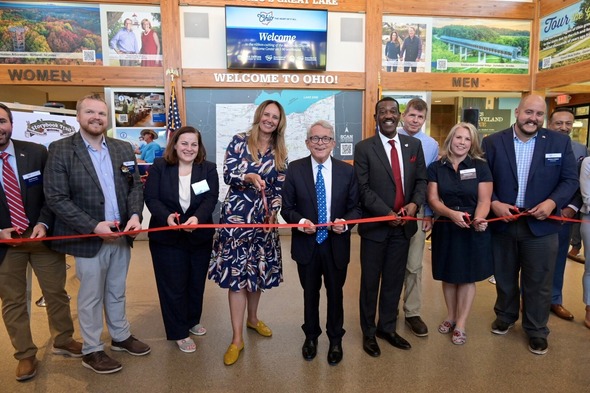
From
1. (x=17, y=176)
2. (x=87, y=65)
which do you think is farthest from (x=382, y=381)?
(x=87, y=65)

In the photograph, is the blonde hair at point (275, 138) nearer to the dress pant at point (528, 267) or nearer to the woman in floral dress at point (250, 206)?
the woman in floral dress at point (250, 206)

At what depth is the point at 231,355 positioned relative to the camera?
2842 mm

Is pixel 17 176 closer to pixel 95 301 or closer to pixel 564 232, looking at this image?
pixel 95 301

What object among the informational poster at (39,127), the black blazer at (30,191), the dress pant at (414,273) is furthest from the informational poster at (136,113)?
A: the dress pant at (414,273)

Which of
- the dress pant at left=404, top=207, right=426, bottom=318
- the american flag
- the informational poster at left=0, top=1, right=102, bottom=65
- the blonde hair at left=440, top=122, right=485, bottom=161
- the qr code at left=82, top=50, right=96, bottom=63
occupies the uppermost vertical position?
the informational poster at left=0, top=1, right=102, bottom=65

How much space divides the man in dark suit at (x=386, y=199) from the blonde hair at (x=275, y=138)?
21.8 inches

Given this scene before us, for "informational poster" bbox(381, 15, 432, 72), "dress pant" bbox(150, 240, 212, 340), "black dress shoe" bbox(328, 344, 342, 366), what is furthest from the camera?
"informational poster" bbox(381, 15, 432, 72)

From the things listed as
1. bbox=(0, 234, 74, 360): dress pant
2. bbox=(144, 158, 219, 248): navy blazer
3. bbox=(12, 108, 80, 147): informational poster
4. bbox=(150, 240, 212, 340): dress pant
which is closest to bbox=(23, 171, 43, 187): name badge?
bbox=(0, 234, 74, 360): dress pant

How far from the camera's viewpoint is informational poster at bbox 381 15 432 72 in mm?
6977

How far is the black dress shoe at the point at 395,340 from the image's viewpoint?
302 centimetres

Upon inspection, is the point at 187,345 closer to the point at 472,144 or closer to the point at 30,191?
the point at 30,191

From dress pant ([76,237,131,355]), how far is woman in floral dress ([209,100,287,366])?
27.4 inches

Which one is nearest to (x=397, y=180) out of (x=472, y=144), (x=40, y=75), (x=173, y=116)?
(x=472, y=144)

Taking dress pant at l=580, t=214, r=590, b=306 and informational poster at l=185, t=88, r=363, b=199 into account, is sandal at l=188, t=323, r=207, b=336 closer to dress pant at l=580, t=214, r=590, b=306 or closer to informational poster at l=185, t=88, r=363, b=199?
dress pant at l=580, t=214, r=590, b=306
